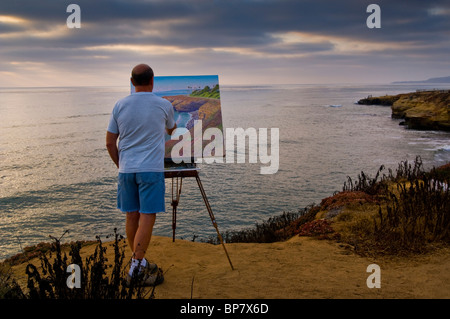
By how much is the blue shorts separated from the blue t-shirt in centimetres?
9

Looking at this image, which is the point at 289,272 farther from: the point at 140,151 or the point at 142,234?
the point at 140,151

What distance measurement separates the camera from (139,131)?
5016 millimetres

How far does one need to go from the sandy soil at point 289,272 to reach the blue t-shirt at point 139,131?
1573mm

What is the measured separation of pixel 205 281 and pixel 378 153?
70.9 ft

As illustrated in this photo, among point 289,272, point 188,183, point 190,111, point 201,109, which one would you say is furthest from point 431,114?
point 289,272

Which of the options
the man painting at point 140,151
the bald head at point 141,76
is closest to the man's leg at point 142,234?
the man painting at point 140,151

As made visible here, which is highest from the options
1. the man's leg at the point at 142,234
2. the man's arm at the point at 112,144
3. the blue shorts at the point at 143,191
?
the man's arm at the point at 112,144

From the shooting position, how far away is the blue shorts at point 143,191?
5.08 meters

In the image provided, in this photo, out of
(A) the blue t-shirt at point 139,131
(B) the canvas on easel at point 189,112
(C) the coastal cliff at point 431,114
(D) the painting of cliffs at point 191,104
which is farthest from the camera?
(C) the coastal cliff at point 431,114

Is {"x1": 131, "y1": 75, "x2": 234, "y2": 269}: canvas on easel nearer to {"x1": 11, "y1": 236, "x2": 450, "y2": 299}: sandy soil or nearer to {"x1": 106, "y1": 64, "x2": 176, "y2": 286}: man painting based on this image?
{"x1": 11, "y1": 236, "x2": 450, "y2": 299}: sandy soil

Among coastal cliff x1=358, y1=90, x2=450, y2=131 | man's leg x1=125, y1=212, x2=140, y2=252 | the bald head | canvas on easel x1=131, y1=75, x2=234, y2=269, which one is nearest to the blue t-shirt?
the bald head

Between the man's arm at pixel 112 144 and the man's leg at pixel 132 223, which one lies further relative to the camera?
the man's leg at pixel 132 223

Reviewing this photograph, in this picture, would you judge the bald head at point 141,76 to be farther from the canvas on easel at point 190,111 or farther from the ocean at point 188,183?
the ocean at point 188,183

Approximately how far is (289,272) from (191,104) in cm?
→ 313
